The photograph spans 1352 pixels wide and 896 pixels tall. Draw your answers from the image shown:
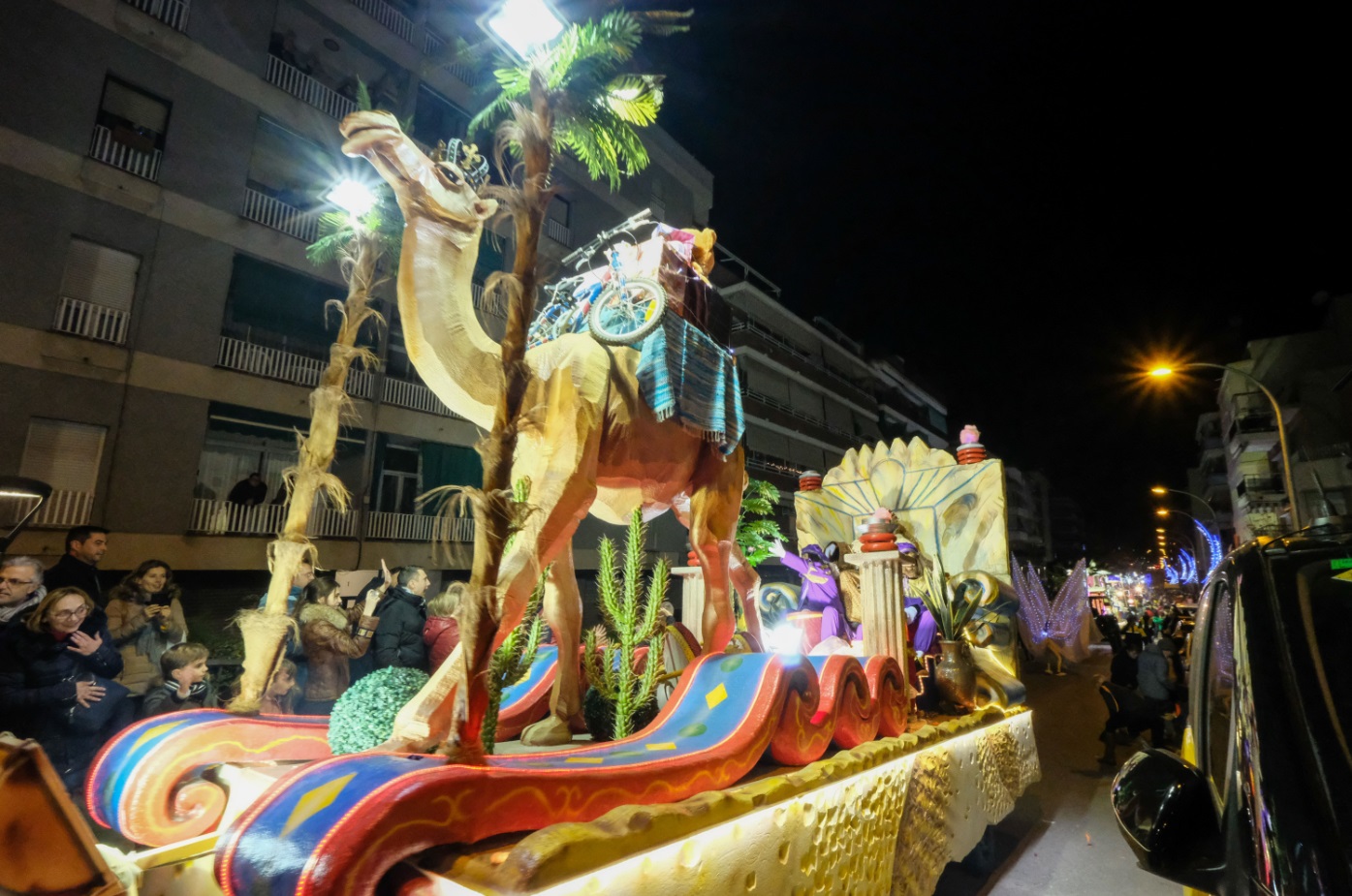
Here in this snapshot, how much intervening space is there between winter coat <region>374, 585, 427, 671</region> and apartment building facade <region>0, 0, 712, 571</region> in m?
3.18

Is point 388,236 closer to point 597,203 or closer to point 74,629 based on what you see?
point 74,629

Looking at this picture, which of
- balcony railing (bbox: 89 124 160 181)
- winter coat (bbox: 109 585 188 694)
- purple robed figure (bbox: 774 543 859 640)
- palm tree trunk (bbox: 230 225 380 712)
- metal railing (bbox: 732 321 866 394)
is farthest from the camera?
metal railing (bbox: 732 321 866 394)

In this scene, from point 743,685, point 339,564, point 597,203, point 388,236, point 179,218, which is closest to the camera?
point 743,685

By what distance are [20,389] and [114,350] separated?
1087 millimetres

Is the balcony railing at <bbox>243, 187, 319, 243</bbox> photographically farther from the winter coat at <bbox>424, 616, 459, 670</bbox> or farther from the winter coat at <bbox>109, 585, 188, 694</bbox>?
the winter coat at <bbox>424, 616, 459, 670</bbox>

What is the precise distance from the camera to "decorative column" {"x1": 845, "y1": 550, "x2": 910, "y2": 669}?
4230 millimetres

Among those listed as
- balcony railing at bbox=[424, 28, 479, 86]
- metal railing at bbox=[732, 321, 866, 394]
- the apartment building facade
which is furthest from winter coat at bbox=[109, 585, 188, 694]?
metal railing at bbox=[732, 321, 866, 394]

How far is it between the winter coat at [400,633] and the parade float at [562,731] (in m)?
1.12

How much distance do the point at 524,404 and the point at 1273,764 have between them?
2.58m

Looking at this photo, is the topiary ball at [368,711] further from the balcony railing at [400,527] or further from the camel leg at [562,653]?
the balcony railing at [400,527]

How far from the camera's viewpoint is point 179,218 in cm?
969

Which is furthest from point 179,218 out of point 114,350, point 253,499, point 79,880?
point 79,880

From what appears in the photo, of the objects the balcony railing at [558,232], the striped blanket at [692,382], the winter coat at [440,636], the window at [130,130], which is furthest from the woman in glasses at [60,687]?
the balcony railing at [558,232]

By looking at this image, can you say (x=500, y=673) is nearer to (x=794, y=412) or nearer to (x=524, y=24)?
(x=524, y=24)
